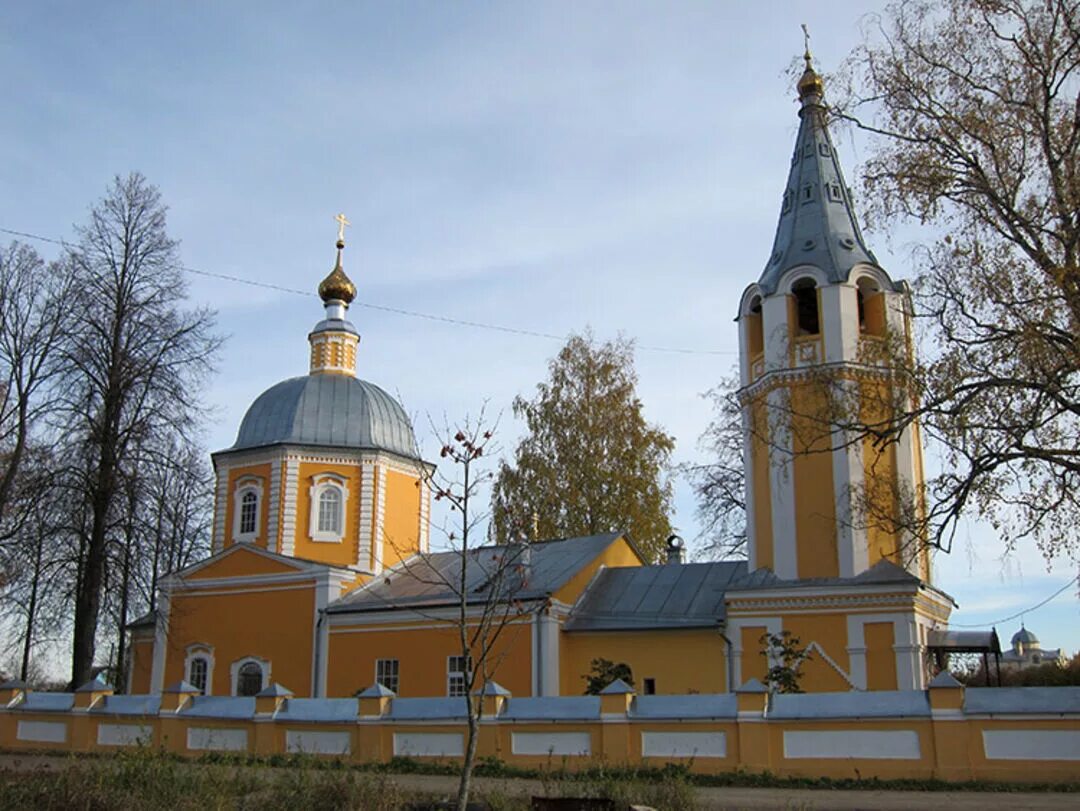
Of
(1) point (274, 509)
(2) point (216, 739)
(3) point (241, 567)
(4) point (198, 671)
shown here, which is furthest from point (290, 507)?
(2) point (216, 739)

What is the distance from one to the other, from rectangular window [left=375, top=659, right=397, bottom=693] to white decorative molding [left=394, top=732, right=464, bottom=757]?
6.23 metres

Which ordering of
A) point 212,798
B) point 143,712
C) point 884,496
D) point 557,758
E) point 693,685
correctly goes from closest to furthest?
point 212,798 → point 884,496 → point 557,758 → point 143,712 → point 693,685

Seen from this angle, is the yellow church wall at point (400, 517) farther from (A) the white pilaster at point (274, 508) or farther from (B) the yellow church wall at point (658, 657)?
(B) the yellow church wall at point (658, 657)

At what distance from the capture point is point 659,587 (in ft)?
74.7

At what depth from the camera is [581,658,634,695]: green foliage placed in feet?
63.2

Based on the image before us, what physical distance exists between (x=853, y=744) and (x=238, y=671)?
51.4 feet

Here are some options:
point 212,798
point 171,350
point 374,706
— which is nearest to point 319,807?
point 212,798

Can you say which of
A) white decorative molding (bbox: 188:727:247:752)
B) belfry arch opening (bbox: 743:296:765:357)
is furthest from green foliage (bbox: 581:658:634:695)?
belfry arch opening (bbox: 743:296:765:357)

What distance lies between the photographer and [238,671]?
24.6 m

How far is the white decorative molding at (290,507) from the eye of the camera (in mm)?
25906

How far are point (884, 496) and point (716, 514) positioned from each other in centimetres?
1546

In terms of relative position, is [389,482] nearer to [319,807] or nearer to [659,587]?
[659,587]

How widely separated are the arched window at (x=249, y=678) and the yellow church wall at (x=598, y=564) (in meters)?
7.67

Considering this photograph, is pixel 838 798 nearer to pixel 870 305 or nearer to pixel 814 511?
pixel 814 511
